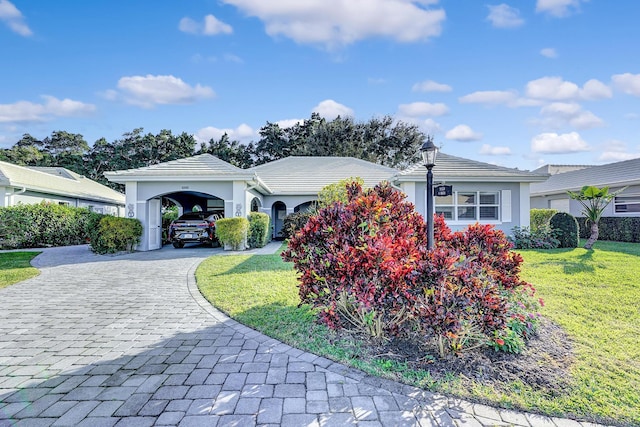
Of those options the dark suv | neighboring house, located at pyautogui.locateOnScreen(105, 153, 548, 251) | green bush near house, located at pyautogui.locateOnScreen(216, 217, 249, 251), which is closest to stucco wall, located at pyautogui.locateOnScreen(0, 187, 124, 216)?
neighboring house, located at pyautogui.locateOnScreen(105, 153, 548, 251)

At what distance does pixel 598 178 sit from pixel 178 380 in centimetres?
2310

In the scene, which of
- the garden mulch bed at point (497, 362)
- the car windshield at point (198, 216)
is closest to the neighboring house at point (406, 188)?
the car windshield at point (198, 216)

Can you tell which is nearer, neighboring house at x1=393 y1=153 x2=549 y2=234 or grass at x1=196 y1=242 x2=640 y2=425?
grass at x1=196 y1=242 x2=640 y2=425

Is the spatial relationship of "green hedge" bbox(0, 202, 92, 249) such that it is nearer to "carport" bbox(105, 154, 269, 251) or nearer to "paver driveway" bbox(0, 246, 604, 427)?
"carport" bbox(105, 154, 269, 251)

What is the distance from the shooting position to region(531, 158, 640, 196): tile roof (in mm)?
15836

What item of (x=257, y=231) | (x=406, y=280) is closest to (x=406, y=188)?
(x=257, y=231)

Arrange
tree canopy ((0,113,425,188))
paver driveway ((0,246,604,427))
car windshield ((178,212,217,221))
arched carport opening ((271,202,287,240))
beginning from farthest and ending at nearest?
tree canopy ((0,113,425,188)), arched carport opening ((271,202,287,240)), car windshield ((178,212,217,221)), paver driveway ((0,246,604,427))

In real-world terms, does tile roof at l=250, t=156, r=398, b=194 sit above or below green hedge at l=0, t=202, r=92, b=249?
above

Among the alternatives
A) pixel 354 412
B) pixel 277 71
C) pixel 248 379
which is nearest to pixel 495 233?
pixel 354 412

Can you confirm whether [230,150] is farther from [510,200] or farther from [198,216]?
[510,200]

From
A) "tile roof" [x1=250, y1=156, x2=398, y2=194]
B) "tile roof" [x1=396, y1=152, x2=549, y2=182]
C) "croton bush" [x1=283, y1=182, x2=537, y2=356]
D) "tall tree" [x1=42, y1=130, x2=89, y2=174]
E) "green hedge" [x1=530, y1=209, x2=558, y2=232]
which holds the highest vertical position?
"tall tree" [x1=42, y1=130, x2=89, y2=174]

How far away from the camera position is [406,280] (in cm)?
336

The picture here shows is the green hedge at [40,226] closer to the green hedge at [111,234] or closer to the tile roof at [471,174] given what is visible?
the green hedge at [111,234]

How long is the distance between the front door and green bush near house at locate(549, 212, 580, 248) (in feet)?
53.7
